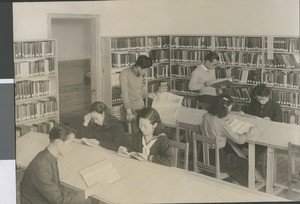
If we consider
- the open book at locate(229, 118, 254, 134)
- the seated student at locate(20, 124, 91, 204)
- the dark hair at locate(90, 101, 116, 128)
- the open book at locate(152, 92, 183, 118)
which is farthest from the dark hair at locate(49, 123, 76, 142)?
the open book at locate(229, 118, 254, 134)

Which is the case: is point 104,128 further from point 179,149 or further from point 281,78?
point 281,78

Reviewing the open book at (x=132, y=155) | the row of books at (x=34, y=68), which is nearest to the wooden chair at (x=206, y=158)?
the open book at (x=132, y=155)

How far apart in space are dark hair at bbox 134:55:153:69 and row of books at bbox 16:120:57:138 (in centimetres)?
69

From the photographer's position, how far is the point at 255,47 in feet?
9.98

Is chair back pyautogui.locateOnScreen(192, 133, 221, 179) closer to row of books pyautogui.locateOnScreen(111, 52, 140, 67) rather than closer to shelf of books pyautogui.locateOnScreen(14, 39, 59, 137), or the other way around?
row of books pyautogui.locateOnScreen(111, 52, 140, 67)

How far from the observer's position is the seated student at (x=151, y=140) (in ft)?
10.2

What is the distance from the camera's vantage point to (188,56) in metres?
3.11

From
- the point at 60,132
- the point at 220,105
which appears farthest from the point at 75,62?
the point at 220,105

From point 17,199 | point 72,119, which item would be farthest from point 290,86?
point 17,199

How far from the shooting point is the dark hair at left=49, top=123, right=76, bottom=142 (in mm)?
3068

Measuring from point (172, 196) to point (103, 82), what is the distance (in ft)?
2.95

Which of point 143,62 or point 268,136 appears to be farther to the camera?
point 143,62

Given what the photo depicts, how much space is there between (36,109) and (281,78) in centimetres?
165

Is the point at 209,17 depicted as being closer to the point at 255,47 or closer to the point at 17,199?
the point at 255,47
